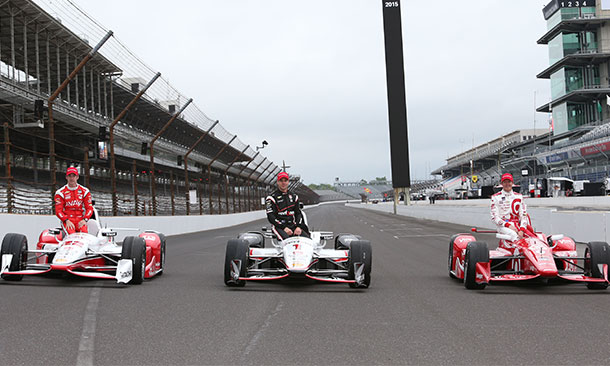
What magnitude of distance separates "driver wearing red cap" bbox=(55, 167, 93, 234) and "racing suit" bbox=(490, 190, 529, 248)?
5.94 m

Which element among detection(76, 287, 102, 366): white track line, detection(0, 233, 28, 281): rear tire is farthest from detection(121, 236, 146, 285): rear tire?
detection(0, 233, 28, 281): rear tire

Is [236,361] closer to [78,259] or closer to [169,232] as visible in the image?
[78,259]

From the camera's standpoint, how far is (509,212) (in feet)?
25.4

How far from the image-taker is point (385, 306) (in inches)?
240

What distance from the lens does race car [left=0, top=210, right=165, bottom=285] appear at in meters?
7.42

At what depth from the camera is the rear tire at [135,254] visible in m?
7.55

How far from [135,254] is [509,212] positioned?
5.27 m

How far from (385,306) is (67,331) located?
325 centimetres

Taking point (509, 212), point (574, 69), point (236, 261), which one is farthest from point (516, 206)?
point (574, 69)

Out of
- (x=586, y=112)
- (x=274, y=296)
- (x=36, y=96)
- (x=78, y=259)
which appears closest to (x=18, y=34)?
(x=36, y=96)

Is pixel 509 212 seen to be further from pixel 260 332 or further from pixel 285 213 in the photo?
pixel 260 332

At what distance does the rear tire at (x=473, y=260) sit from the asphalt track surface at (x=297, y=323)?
197 millimetres

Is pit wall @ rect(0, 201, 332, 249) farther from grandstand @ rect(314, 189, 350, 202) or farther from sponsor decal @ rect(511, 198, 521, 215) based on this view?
grandstand @ rect(314, 189, 350, 202)

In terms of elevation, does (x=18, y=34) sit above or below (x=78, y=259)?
above
